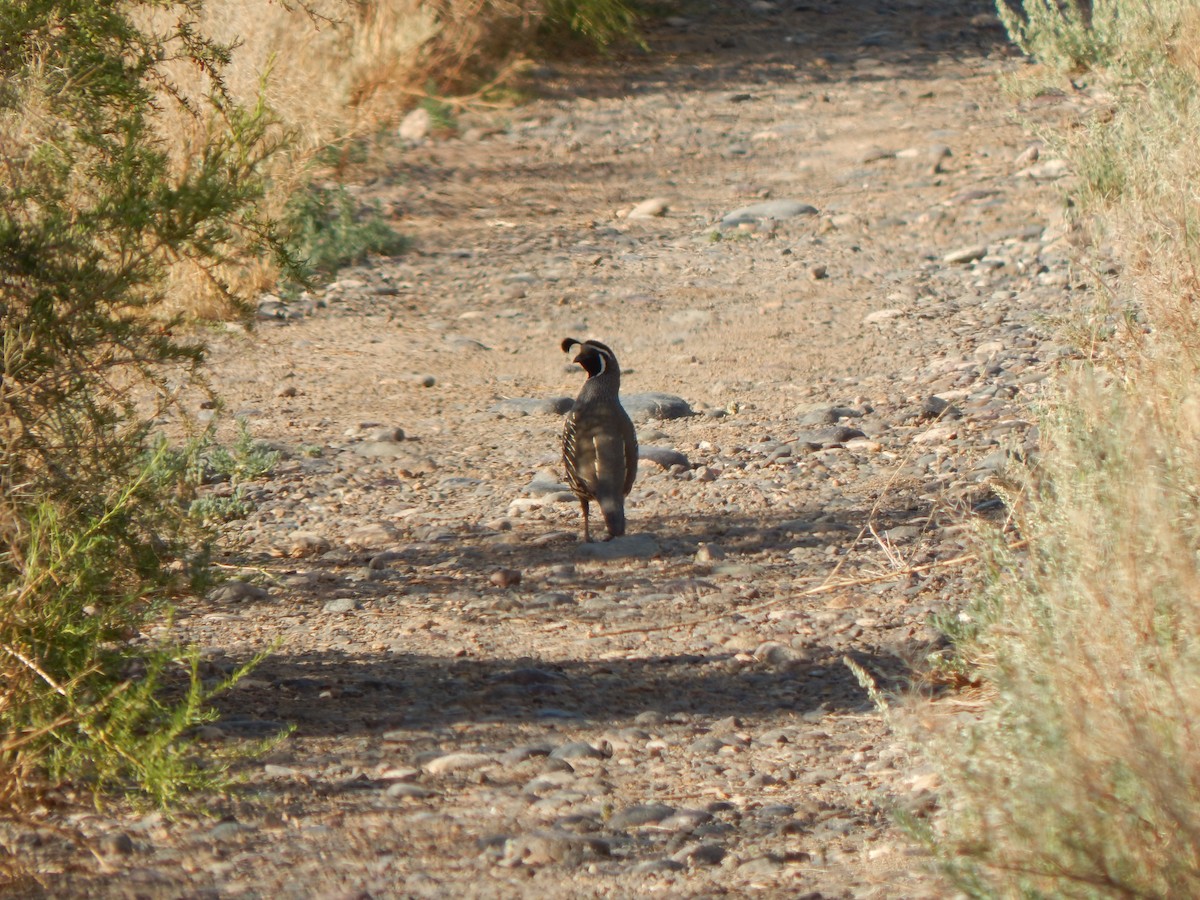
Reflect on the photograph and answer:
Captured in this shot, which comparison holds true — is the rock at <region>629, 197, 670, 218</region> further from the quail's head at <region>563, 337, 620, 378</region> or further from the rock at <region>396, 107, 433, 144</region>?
the quail's head at <region>563, 337, 620, 378</region>

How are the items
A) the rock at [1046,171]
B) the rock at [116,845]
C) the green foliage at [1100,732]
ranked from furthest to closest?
the rock at [1046,171] → the rock at [116,845] → the green foliage at [1100,732]

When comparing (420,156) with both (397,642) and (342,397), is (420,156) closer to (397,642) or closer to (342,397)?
(342,397)

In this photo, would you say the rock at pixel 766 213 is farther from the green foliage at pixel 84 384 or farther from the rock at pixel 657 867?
the rock at pixel 657 867

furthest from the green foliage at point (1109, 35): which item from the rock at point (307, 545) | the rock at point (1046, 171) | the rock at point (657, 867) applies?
the rock at point (657, 867)

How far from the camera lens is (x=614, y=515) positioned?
621 cm

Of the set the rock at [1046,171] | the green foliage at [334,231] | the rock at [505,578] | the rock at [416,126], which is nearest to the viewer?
the rock at [505,578]

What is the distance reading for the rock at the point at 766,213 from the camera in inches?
475

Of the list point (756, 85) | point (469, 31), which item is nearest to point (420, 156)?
point (469, 31)

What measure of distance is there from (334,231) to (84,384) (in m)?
7.45

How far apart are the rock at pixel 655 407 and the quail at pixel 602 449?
48.3 inches

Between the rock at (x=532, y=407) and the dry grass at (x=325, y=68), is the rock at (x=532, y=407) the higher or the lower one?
the lower one

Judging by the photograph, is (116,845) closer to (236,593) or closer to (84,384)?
(84,384)

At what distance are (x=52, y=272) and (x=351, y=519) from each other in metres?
2.98

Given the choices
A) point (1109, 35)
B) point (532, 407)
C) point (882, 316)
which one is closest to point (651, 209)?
point (882, 316)
